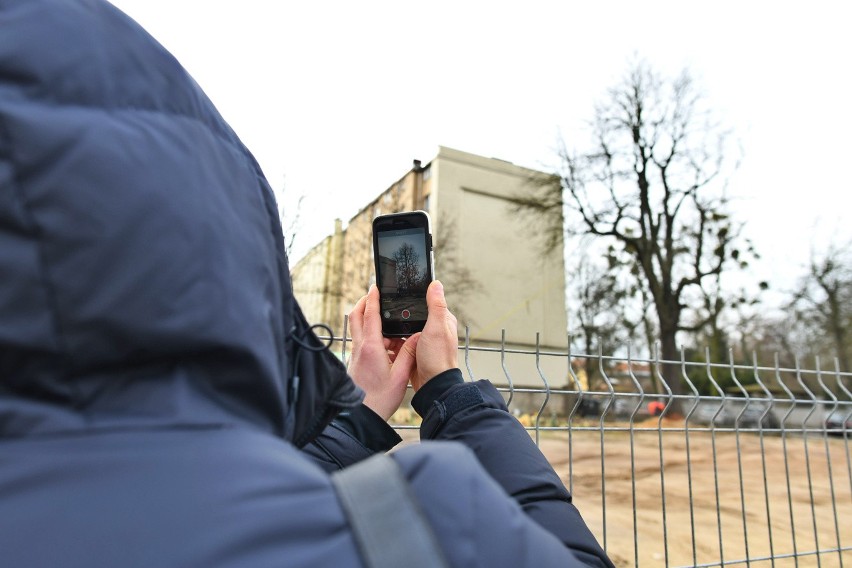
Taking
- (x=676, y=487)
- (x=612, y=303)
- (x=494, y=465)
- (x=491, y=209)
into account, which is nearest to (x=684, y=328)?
(x=612, y=303)

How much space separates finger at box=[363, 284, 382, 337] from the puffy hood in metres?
0.82

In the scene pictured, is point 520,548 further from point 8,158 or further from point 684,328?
point 684,328

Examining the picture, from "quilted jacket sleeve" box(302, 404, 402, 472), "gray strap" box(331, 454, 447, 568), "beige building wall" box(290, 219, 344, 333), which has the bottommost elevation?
"quilted jacket sleeve" box(302, 404, 402, 472)

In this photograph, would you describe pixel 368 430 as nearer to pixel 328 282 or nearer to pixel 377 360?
pixel 377 360

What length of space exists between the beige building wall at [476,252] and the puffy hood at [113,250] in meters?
19.5

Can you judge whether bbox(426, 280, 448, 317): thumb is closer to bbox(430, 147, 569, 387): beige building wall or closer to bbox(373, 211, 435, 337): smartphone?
bbox(373, 211, 435, 337): smartphone

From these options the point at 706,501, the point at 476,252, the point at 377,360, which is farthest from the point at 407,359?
the point at 476,252

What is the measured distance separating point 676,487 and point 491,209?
17.8 m

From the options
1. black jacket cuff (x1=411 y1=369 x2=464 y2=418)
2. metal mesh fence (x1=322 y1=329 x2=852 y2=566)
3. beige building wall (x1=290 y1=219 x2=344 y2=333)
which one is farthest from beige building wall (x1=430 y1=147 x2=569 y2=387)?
black jacket cuff (x1=411 y1=369 x2=464 y2=418)

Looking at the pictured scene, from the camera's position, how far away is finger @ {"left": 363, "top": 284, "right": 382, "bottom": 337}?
1410 mm

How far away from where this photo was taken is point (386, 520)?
0.50 m

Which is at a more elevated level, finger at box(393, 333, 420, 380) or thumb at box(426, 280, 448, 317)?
thumb at box(426, 280, 448, 317)

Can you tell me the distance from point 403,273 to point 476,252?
22.1 m

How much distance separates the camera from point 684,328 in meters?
19.1
